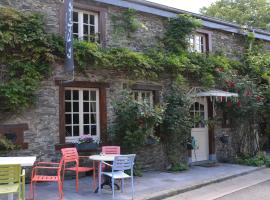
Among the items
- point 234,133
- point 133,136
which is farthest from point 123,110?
point 234,133

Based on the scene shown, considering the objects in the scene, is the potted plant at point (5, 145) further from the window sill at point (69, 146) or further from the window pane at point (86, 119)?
the window pane at point (86, 119)

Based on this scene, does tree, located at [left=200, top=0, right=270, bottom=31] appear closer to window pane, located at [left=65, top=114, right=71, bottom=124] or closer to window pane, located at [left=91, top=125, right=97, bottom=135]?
window pane, located at [left=91, top=125, right=97, bottom=135]

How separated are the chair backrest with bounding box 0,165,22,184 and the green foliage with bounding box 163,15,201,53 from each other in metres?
7.91

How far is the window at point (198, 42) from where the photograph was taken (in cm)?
1370

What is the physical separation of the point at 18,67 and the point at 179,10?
626 centimetres

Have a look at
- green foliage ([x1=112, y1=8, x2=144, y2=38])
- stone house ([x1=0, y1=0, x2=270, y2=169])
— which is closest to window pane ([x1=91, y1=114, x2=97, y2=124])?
stone house ([x1=0, y1=0, x2=270, y2=169])

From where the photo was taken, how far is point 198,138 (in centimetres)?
1362

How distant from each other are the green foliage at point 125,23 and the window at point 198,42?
8.82 feet

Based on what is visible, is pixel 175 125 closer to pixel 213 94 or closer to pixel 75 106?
pixel 213 94

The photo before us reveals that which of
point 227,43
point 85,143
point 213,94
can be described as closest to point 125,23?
point 213,94

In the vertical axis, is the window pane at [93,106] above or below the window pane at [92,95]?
below

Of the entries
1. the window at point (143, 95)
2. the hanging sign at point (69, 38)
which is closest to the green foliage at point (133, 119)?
the window at point (143, 95)

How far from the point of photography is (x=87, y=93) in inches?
426

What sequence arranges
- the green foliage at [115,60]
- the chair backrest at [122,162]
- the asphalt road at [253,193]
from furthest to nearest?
the green foliage at [115,60], the asphalt road at [253,193], the chair backrest at [122,162]
